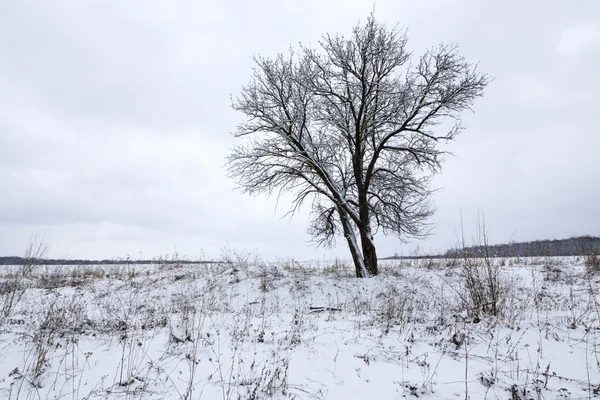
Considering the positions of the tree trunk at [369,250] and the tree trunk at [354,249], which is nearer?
the tree trunk at [354,249]

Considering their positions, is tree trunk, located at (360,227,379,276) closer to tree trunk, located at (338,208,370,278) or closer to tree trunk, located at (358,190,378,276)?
tree trunk, located at (358,190,378,276)

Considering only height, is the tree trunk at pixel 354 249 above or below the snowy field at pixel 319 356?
above

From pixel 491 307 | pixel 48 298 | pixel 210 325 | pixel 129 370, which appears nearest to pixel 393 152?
pixel 491 307

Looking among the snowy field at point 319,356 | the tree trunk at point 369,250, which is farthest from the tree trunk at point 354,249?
the snowy field at point 319,356

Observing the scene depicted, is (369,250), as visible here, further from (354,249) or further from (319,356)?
(319,356)

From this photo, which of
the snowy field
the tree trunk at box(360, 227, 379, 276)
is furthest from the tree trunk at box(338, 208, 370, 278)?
the snowy field

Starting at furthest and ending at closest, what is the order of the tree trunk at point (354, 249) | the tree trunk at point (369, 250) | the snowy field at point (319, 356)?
1. the tree trunk at point (369, 250)
2. the tree trunk at point (354, 249)
3. the snowy field at point (319, 356)

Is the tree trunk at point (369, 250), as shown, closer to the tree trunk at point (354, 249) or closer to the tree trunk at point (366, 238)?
the tree trunk at point (366, 238)

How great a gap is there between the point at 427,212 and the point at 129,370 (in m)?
12.4

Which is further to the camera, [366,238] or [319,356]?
[366,238]

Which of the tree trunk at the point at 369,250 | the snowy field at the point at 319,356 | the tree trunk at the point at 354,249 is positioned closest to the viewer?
the snowy field at the point at 319,356

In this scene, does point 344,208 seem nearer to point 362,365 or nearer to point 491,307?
point 491,307

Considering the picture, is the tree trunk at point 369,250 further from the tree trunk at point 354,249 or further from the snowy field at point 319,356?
the snowy field at point 319,356

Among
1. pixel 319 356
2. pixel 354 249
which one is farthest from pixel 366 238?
pixel 319 356
